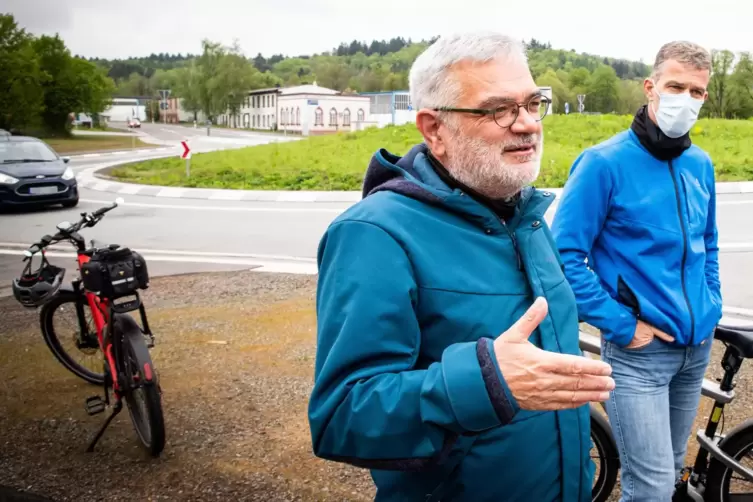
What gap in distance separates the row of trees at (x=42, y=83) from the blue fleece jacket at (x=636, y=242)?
11.9m

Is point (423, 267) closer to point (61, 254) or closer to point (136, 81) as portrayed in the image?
point (61, 254)

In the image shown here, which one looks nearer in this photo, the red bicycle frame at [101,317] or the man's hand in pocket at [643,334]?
the man's hand in pocket at [643,334]

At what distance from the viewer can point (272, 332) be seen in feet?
18.9

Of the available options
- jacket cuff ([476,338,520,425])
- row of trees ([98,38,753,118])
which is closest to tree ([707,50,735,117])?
row of trees ([98,38,753,118])

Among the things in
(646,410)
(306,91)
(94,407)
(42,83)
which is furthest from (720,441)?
(306,91)

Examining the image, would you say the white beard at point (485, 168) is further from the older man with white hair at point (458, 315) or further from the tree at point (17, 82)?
the tree at point (17, 82)

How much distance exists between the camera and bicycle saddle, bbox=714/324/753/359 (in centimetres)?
257

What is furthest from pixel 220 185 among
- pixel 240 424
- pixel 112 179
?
pixel 240 424

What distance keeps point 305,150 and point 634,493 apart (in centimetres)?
2553

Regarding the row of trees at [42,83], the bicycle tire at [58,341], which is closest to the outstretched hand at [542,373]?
the bicycle tire at [58,341]

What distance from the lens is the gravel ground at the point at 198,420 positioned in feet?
11.3

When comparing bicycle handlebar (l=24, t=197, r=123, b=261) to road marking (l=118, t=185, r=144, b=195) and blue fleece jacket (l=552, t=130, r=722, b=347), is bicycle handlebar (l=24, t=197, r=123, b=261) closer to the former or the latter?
blue fleece jacket (l=552, t=130, r=722, b=347)

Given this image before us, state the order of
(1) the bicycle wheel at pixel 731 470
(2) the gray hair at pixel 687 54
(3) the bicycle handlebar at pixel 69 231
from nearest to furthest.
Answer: (2) the gray hair at pixel 687 54 → (1) the bicycle wheel at pixel 731 470 → (3) the bicycle handlebar at pixel 69 231

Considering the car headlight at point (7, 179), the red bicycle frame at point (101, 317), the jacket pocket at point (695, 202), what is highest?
the jacket pocket at point (695, 202)
